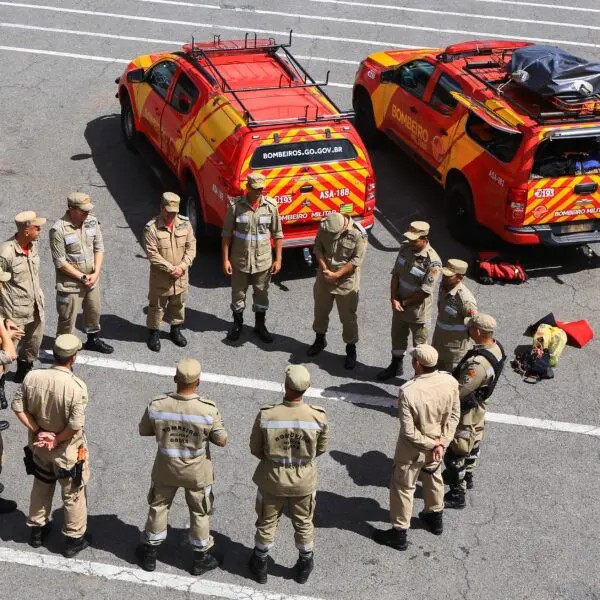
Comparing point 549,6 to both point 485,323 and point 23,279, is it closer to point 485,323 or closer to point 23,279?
point 485,323

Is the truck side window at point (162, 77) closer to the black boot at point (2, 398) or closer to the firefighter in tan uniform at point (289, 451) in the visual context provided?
the black boot at point (2, 398)

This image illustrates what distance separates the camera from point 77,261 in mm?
9812

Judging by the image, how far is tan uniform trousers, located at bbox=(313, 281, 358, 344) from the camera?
10211 millimetres

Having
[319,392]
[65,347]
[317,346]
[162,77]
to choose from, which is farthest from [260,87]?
[65,347]

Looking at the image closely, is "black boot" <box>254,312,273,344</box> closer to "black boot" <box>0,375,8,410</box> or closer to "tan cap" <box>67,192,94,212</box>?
"tan cap" <box>67,192,94,212</box>

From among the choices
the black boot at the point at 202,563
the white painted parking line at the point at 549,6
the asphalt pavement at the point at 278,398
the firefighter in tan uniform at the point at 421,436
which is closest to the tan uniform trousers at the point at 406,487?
the firefighter in tan uniform at the point at 421,436

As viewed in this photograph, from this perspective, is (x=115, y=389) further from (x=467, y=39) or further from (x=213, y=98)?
(x=467, y=39)

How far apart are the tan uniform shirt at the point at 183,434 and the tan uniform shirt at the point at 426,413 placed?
143 centimetres

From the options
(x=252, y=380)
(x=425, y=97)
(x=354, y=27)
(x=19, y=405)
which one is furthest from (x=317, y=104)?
(x=354, y=27)

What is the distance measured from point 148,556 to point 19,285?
3.01 metres

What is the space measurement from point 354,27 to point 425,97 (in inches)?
263

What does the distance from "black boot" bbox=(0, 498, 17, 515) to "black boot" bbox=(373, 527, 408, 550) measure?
294 centimetres

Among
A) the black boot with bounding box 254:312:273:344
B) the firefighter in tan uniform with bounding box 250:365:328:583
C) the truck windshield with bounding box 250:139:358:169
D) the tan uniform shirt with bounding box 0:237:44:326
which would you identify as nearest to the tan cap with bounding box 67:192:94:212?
the tan uniform shirt with bounding box 0:237:44:326

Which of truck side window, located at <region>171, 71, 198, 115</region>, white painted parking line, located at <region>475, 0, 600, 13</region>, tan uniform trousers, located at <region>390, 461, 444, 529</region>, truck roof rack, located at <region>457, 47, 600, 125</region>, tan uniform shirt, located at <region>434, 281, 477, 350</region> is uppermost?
truck roof rack, located at <region>457, 47, 600, 125</region>
